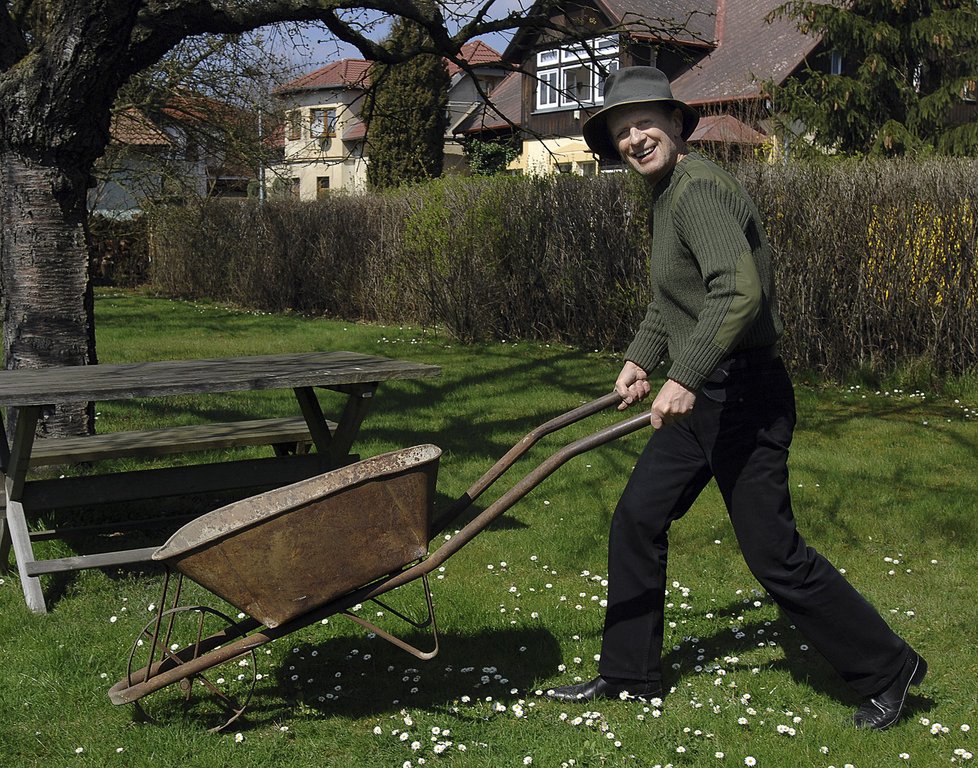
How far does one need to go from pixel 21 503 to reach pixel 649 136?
3.30 metres

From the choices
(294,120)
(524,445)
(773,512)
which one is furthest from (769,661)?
(294,120)

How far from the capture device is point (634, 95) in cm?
336

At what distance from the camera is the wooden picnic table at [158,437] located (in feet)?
14.9

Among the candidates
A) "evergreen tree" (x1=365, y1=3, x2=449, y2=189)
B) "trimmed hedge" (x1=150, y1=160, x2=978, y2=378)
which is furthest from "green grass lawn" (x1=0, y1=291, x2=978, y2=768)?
"evergreen tree" (x1=365, y1=3, x2=449, y2=189)

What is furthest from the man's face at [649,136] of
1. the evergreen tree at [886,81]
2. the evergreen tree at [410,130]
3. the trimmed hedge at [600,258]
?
the evergreen tree at [410,130]

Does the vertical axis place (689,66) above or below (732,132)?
above

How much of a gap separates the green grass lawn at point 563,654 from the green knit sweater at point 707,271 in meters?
1.24

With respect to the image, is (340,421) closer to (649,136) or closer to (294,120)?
(649,136)

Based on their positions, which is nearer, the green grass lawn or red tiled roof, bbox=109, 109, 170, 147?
the green grass lawn

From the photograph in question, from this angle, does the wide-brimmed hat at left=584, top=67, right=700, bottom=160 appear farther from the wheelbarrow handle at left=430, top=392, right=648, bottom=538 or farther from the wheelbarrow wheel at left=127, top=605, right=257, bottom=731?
the wheelbarrow wheel at left=127, top=605, right=257, bottom=731

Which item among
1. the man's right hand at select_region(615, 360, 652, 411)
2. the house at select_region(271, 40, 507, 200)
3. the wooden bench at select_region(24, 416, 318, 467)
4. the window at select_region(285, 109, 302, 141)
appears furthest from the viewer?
the window at select_region(285, 109, 302, 141)

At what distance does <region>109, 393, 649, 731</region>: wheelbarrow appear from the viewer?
3.10 meters

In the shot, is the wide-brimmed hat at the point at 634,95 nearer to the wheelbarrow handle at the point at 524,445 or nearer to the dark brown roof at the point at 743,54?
the wheelbarrow handle at the point at 524,445

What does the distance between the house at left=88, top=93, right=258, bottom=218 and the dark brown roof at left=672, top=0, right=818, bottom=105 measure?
37.2 feet
